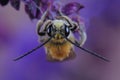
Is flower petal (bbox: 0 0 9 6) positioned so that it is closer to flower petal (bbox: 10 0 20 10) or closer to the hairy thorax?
flower petal (bbox: 10 0 20 10)

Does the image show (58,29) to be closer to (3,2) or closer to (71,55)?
(71,55)

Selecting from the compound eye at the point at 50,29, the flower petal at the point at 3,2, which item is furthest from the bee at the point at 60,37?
the flower petal at the point at 3,2

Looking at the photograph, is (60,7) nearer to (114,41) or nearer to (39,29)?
(39,29)

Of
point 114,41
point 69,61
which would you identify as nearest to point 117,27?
point 114,41

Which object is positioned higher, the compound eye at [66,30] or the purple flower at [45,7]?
the purple flower at [45,7]

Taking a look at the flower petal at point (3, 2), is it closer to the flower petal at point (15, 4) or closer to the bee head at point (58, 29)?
the flower petal at point (15, 4)
